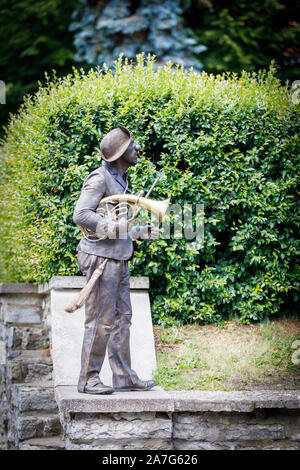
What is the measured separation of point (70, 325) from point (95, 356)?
121 cm

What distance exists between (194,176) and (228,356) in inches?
78.2

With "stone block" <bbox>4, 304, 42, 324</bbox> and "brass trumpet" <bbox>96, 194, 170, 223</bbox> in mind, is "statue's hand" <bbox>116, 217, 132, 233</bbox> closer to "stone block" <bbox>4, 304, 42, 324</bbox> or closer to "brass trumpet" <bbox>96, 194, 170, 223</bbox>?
"brass trumpet" <bbox>96, 194, 170, 223</bbox>

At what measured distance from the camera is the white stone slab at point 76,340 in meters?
5.46

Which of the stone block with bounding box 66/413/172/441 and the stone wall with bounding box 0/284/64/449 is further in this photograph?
the stone wall with bounding box 0/284/64/449

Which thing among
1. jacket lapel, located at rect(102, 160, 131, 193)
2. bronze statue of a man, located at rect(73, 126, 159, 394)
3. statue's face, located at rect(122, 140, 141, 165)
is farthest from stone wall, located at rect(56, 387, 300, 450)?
statue's face, located at rect(122, 140, 141, 165)

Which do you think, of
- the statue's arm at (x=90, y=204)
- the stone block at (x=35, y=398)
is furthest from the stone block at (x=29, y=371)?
the statue's arm at (x=90, y=204)

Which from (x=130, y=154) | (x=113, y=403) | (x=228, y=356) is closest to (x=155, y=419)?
(x=113, y=403)

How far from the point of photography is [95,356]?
468 centimetres

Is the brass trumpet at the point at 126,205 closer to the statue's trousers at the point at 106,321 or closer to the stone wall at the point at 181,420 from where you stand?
the statue's trousers at the point at 106,321

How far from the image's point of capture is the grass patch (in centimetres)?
539

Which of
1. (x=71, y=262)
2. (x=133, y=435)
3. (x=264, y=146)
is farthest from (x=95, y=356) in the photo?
(x=264, y=146)

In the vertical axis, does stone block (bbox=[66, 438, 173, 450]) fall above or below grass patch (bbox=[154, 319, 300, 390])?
below
